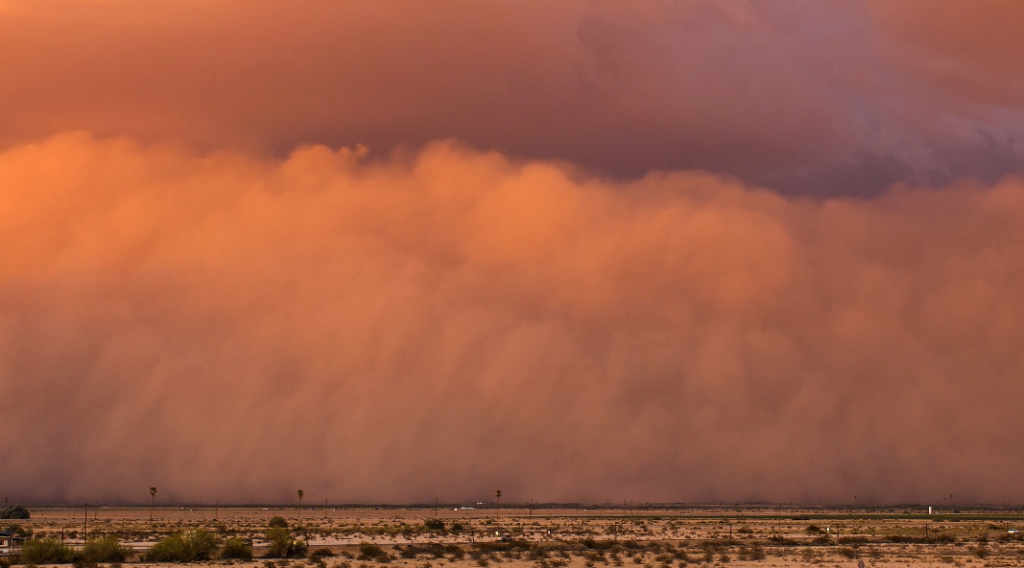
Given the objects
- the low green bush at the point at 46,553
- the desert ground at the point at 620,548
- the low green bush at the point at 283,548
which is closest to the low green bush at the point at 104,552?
the low green bush at the point at 46,553

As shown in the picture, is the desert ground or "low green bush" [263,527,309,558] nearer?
the desert ground

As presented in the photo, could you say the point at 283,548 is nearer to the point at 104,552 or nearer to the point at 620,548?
the point at 104,552

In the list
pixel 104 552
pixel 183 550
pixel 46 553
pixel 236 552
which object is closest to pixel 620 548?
pixel 236 552

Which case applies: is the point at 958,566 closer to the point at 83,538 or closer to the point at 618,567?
the point at 618,567

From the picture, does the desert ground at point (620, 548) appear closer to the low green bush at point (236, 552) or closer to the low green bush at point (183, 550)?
the low green bush at point (236, 552)

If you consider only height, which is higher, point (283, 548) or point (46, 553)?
point (46, 553)

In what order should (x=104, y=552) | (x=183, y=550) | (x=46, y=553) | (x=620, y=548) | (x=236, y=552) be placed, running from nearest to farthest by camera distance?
(x=46, y=553) < (x=104, y=552) < (x=183, y=550) < (x=236, y=552) < (x=620, y=548)

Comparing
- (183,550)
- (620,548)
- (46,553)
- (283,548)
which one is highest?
(46,553)

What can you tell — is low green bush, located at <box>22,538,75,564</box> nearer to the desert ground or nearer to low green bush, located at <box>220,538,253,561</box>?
the desert ground

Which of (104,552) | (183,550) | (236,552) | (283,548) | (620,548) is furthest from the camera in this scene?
(620,548)

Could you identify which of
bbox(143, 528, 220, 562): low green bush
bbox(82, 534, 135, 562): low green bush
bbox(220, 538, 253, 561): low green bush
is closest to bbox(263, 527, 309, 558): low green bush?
bbox(220, 538, 253, 561): low green bush

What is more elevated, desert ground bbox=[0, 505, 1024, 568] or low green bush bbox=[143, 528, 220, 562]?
low green bush bbox=[143, 528, 220, 562]

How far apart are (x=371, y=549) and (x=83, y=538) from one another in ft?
99.6

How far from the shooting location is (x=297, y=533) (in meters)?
93.4
